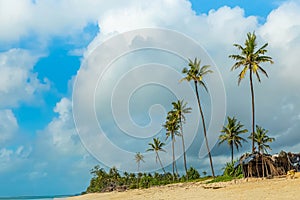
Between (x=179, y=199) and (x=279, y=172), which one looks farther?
(x=279, y=172)

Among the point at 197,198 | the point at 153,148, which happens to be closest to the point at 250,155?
the point at 197,198

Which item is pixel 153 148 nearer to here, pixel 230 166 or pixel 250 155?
pixel 230 166

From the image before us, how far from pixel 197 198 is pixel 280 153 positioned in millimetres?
13764

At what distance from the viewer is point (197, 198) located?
21.6 m

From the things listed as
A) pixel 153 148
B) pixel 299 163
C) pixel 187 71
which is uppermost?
pixel 187 71

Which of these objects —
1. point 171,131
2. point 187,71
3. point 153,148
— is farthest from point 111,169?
point 187,71

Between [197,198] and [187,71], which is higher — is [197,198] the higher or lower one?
the lower one

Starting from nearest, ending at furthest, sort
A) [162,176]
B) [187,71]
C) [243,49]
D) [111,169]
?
[243,49], [187,71], [162,176], [111,169]

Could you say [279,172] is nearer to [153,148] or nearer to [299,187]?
[299,187]

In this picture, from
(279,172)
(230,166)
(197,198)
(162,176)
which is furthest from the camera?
(162,176)

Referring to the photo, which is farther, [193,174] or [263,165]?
[193,174]

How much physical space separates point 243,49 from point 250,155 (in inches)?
434

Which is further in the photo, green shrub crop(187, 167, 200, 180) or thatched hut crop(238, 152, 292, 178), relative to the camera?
green shrub crop(187, 167, 200, 180)

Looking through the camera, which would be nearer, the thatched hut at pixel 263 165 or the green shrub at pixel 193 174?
the thatched hut at pixel 263 165
